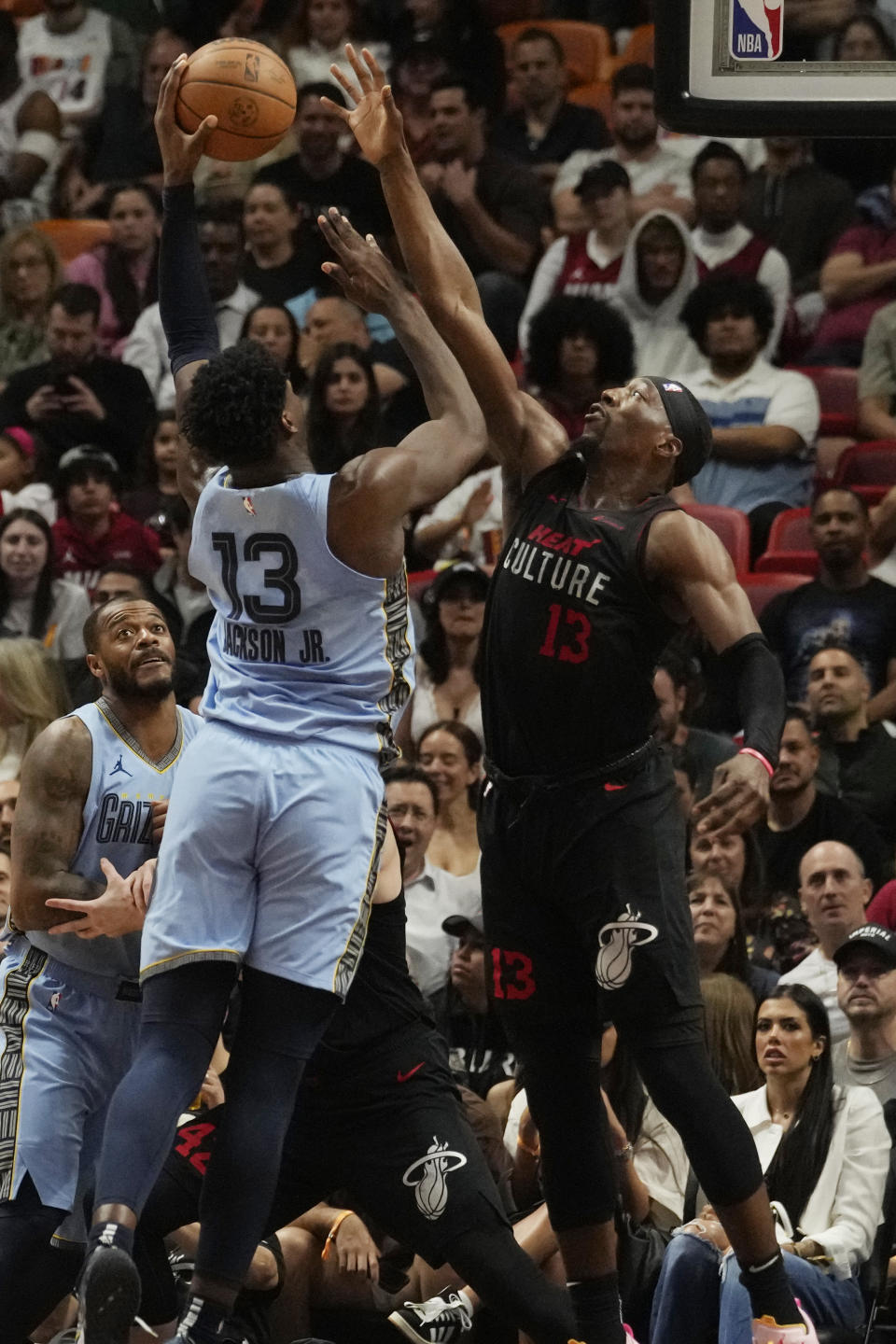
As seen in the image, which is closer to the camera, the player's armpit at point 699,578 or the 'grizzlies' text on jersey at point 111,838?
the player's armpit at point 699,578

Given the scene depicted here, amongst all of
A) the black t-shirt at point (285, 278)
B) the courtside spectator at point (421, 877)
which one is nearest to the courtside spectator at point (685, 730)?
the courtside spectator at point (421, 877)

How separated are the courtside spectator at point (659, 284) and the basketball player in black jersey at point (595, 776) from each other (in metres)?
5.19

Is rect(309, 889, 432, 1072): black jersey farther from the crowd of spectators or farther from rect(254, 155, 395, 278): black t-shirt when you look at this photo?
rect(254, 155, 395, 278): black t-shirt

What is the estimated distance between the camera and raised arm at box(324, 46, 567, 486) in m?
4.85

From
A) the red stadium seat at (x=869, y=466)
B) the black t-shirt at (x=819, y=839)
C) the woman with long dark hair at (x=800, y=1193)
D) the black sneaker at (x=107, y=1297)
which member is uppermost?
the red stadium seat at (x=869, y=466)

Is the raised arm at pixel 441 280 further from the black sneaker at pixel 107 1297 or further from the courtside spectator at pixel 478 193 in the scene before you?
the courtside spectator at pixel 478 193

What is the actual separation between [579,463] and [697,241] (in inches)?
231

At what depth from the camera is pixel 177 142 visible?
5.06 m

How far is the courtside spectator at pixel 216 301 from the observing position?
35.8ft

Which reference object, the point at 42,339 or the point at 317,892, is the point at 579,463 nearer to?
the point at 317,892

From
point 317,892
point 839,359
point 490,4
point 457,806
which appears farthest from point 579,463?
point 490,4

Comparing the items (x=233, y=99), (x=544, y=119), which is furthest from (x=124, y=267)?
(x=233, y=99)

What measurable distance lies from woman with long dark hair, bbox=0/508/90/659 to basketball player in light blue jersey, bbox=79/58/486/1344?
5.09 meters

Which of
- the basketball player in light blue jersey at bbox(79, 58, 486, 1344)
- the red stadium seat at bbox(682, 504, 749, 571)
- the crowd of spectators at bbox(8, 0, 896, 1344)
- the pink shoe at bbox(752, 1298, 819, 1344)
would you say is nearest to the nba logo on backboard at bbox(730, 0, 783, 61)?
the crowd of spectators at bbox(8, 0, 896, 1344)
